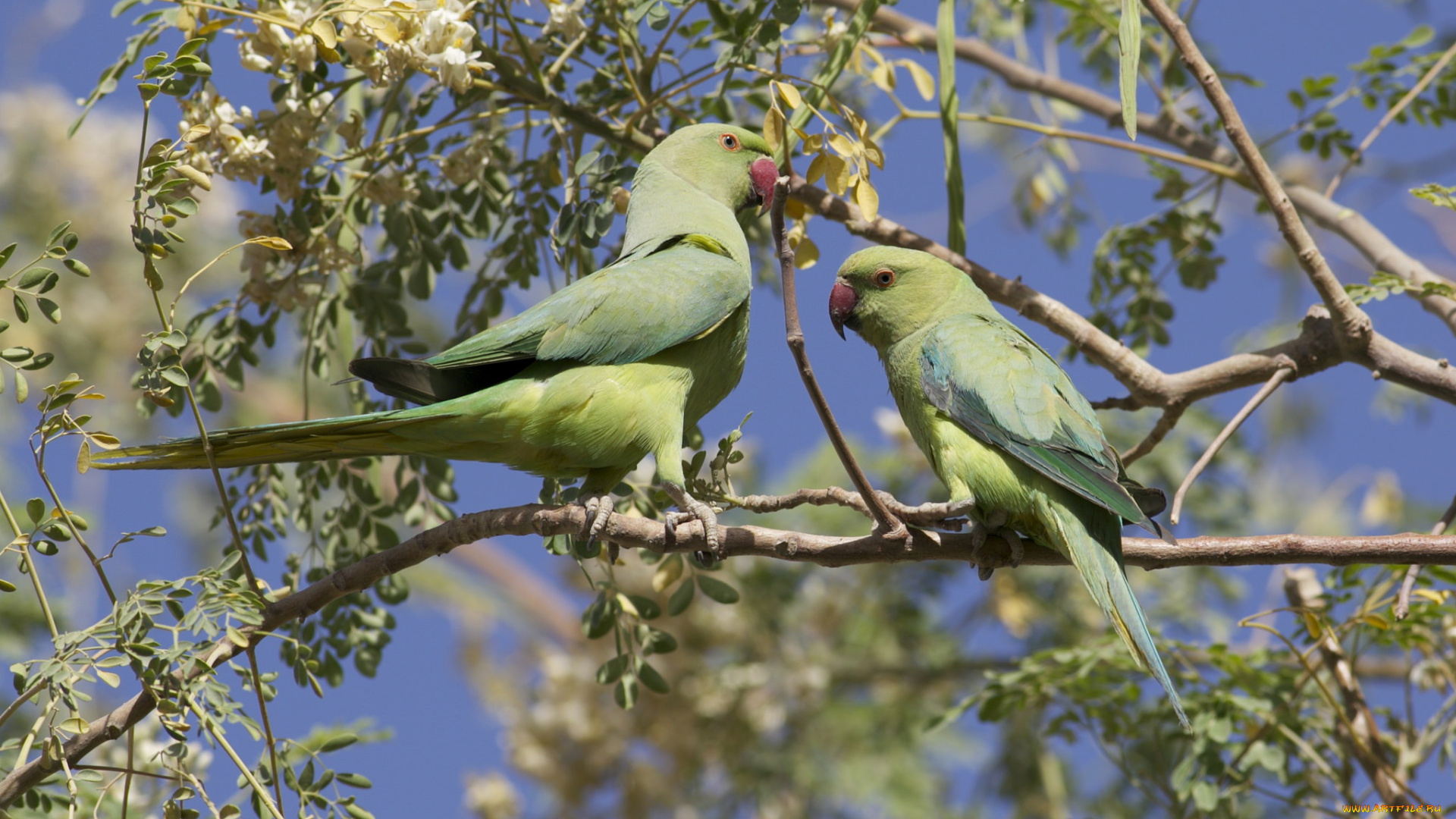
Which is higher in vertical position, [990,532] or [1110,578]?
[990,532]

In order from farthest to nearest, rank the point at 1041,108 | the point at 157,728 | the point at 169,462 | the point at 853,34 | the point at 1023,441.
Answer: the point at 1041,108 < the point at 157,728 < the point at 853,34 < the point at 1023,441 < the point at 169,462

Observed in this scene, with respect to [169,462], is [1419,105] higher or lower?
higher

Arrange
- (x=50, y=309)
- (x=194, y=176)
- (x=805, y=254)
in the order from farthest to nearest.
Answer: (x=805, y=254) < (x=194, y=176) < (x=50, y=309)

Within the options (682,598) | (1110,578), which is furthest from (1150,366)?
(682,598)

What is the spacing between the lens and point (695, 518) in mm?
2615

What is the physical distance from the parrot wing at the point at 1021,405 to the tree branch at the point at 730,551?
0.62ft

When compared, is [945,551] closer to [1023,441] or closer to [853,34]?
[1023,441]

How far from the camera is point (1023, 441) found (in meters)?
2.90

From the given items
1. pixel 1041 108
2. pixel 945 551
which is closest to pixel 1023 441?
pixel 945 551

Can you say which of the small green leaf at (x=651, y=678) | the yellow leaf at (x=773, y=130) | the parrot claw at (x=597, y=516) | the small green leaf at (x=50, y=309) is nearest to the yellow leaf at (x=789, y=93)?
the yellow leaf at (x=773, y=130)

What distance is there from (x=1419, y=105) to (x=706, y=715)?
11.5 feet

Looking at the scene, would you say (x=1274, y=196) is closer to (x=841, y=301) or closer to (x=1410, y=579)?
(x=1410, y=579)

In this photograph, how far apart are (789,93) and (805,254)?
1.94 feet

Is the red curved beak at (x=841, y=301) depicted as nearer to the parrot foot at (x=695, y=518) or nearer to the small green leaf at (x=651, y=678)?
the parrot foot at (x=695, y=518)
